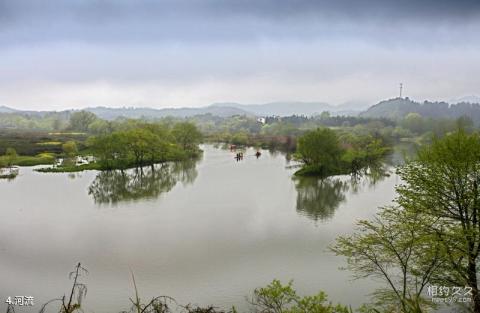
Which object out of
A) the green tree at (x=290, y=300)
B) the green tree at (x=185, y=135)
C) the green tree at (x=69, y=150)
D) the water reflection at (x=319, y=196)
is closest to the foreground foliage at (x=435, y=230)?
the green tree at (x=290, y=300)

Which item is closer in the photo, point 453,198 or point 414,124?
point 453,198

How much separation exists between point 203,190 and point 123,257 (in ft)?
46.1

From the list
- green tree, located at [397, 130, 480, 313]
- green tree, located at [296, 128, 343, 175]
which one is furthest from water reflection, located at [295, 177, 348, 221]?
green tree, located at [397, 130, 480, 313]

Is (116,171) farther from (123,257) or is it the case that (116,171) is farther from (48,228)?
(123,257)

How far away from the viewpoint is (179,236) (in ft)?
58.6

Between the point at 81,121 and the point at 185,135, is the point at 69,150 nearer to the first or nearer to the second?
the point at 185,135

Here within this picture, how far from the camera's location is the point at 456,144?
36.2 feet

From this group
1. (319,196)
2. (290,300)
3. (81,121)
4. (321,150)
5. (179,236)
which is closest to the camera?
(290,300)

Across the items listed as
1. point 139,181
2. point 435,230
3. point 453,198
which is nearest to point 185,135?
point 139,181

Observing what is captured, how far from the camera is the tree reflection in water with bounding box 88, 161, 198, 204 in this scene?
26.9 meters

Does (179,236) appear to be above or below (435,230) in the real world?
below

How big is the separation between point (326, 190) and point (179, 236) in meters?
14.6

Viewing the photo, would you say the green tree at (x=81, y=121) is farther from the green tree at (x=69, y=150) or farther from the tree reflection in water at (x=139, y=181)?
the tree reflection in water at (x=139, y=181)

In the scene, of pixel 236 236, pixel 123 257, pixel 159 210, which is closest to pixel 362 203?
pixel 236 236
